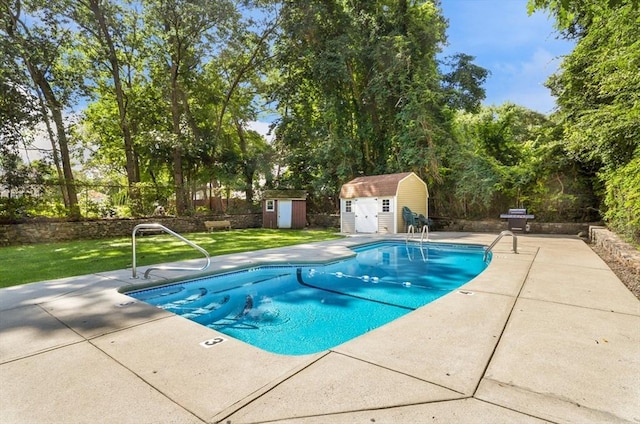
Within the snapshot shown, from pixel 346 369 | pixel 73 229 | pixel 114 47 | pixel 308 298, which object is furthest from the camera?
pixel 114 47

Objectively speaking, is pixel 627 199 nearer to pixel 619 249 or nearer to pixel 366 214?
pixel 619 249

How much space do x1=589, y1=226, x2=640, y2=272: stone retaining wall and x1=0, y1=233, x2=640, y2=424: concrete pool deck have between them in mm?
2171

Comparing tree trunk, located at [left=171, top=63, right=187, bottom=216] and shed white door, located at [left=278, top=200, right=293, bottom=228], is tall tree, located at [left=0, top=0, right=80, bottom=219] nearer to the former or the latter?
tree trunk, located at [left=171, top=63, right=187, bottom=216]

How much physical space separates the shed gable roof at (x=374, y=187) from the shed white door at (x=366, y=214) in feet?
0.92

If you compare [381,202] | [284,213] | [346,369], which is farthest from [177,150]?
[346,369]

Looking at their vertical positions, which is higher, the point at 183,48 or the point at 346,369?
the point at 183,48

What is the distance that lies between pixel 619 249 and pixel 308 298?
643 cm

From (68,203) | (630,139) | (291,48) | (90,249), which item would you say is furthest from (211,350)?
(291,48)

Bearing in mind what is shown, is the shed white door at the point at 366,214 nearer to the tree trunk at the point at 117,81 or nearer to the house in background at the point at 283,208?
the house in background at the point at 283,208

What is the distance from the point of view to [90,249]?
9.40m

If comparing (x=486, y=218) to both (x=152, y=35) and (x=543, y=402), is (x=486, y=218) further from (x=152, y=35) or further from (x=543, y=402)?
(x=152, y=35)

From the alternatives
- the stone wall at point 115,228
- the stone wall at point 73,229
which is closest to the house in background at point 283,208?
the stone wall at point 115,228

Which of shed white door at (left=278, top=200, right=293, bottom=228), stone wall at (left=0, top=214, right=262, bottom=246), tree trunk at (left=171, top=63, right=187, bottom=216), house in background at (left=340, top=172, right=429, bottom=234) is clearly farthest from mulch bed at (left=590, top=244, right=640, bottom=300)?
tree trunk at (left=171, top=63, right=187, bottom=216)

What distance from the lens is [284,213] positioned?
56.6 ft
